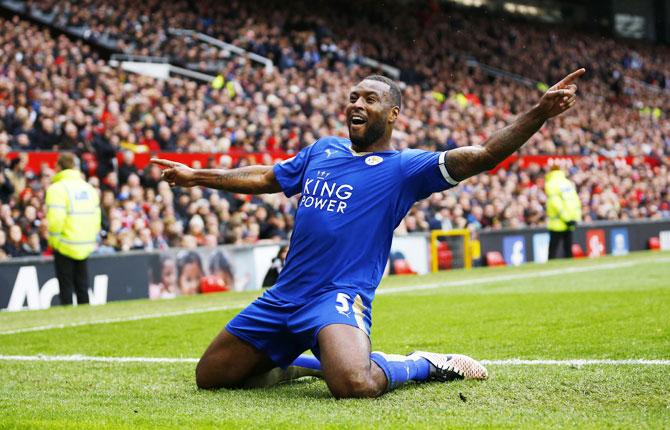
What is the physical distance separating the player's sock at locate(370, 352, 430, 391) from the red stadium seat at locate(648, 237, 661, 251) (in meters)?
24.4

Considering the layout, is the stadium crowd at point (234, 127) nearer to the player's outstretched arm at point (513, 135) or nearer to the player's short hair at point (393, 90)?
the player's short hair at point (393, 90)

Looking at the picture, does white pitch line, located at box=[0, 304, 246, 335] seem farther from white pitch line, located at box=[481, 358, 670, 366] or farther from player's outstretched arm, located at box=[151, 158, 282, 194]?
white pitch line, located at box=[481, 358, 670, 366]

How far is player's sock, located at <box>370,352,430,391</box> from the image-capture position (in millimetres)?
6062

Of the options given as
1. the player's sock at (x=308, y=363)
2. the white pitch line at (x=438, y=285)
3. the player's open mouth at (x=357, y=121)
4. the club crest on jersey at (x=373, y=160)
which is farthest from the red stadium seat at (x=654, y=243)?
the player's open mouth at (x=357, y=121)

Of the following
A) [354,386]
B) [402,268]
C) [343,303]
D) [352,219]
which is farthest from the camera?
[402,268]

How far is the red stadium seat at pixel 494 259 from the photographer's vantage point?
23938 mm

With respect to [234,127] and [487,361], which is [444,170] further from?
[234,127]

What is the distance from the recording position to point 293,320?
6191mm

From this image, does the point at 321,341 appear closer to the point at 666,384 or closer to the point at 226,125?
the point at 666,384

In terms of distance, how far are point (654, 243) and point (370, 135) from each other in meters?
24.7

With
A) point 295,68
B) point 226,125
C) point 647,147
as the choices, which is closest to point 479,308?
point 226,125

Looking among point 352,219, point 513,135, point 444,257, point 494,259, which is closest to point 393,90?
point 352,219

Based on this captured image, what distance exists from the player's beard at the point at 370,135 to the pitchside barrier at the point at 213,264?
9.76 m

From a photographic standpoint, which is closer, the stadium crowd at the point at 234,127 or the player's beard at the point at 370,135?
the player's beard at the point at 370,135
